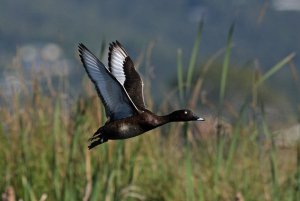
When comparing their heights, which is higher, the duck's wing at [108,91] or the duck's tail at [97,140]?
the duck's wing at [108,91]

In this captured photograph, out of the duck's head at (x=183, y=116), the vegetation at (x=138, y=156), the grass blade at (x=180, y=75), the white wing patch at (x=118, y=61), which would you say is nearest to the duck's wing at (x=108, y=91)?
the duck's head at (x=183, y=116)

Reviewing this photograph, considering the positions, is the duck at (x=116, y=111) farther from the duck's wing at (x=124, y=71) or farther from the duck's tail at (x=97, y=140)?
the duck's wing at (x=124, y=71)

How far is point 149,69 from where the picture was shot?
6.92 metres

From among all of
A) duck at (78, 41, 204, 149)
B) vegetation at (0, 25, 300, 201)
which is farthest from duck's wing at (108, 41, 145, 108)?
vegetation at (0, 25, 300, 201)

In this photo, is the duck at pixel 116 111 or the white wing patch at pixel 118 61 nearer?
the duck at pixel 116 111

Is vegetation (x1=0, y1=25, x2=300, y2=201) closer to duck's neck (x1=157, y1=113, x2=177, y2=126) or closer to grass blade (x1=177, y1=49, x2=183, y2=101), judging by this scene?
grass blade (x1=177, y1=49, x2=183, y2=101)

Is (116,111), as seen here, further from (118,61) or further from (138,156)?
(138,156)

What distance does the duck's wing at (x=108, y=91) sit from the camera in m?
2.32

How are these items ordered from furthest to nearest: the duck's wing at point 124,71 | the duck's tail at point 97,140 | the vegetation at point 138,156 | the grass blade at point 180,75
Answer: the vegetation at point 138,156 → the grass blade at point 180,75 → the duck's wing at point 124,71 → the duck's tail at point 97,140

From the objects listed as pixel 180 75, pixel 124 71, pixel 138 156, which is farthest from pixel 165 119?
pixel 138 156

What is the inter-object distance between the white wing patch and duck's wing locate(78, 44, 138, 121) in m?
0.25

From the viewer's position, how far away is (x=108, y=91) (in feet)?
7.68

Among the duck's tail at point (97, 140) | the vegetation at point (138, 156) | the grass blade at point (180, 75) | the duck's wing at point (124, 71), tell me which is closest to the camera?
the duck's tail at point (97, 140)

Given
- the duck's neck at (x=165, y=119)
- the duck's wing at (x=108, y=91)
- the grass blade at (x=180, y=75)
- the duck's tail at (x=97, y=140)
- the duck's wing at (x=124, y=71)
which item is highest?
the grass blade at (x=180, y=75)
